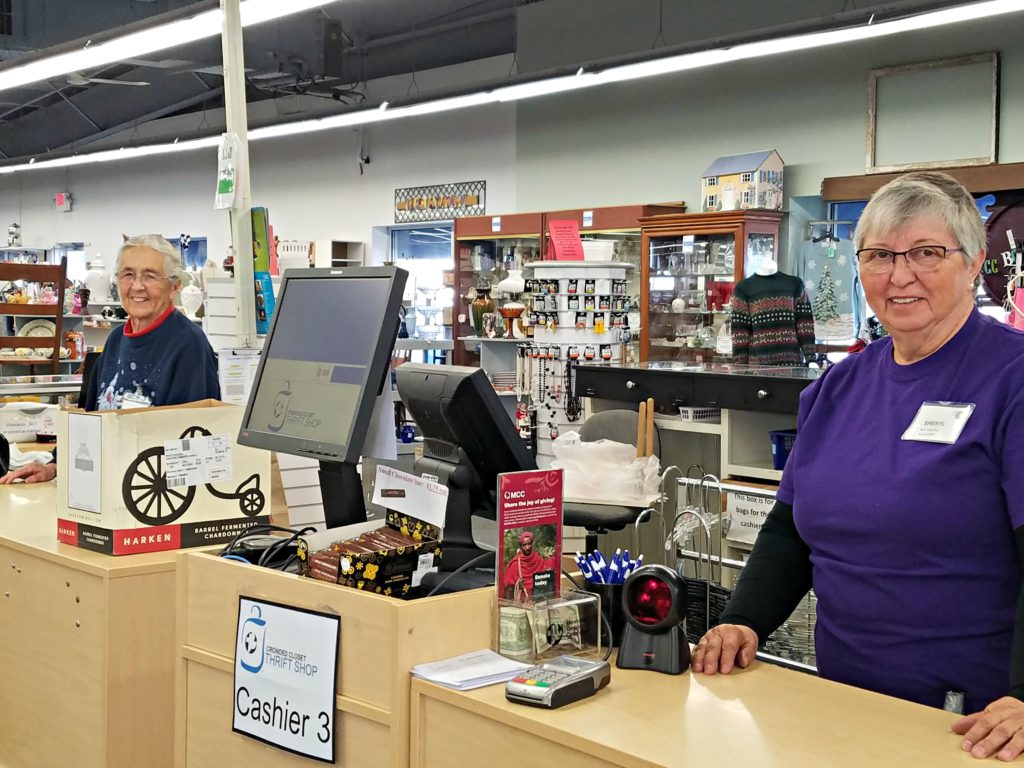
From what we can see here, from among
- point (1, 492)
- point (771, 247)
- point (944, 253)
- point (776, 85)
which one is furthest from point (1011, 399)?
point (776, 85)

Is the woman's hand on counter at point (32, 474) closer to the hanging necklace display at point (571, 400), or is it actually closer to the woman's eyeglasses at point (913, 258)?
the woman's eyeglasses at point (913, 258)

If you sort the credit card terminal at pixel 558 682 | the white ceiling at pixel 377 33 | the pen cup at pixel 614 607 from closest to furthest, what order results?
the credit card terminal at pixel 558 682 → the pen cup at pixel 614 607 → the white ceiling at pixel 377 33

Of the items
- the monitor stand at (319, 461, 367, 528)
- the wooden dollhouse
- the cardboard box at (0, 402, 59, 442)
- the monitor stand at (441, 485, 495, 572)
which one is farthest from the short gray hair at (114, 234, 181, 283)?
the wooden dollhouse

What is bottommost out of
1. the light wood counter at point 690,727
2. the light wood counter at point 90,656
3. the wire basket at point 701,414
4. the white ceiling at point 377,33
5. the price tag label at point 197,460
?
the light wood counter at point 90,656

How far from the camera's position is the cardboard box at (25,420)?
510 cm

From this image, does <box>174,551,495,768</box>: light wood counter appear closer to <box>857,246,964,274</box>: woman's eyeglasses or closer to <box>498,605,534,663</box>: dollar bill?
<box>498,605,534,663</box>: dollar bill

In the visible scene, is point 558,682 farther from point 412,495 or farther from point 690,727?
point 412,495

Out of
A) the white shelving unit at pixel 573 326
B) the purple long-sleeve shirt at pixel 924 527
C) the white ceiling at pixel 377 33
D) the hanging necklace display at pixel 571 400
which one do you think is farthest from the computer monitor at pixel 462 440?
the white ceiling at pixel 377 33

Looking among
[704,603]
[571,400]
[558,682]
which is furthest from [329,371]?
[571,400]

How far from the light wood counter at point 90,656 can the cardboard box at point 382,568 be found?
754 mm

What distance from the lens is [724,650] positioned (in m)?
1.93

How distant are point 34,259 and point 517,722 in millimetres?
17605

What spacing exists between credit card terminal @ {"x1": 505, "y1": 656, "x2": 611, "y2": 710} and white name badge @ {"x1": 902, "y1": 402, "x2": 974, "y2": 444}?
66cm

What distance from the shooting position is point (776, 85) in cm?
959
